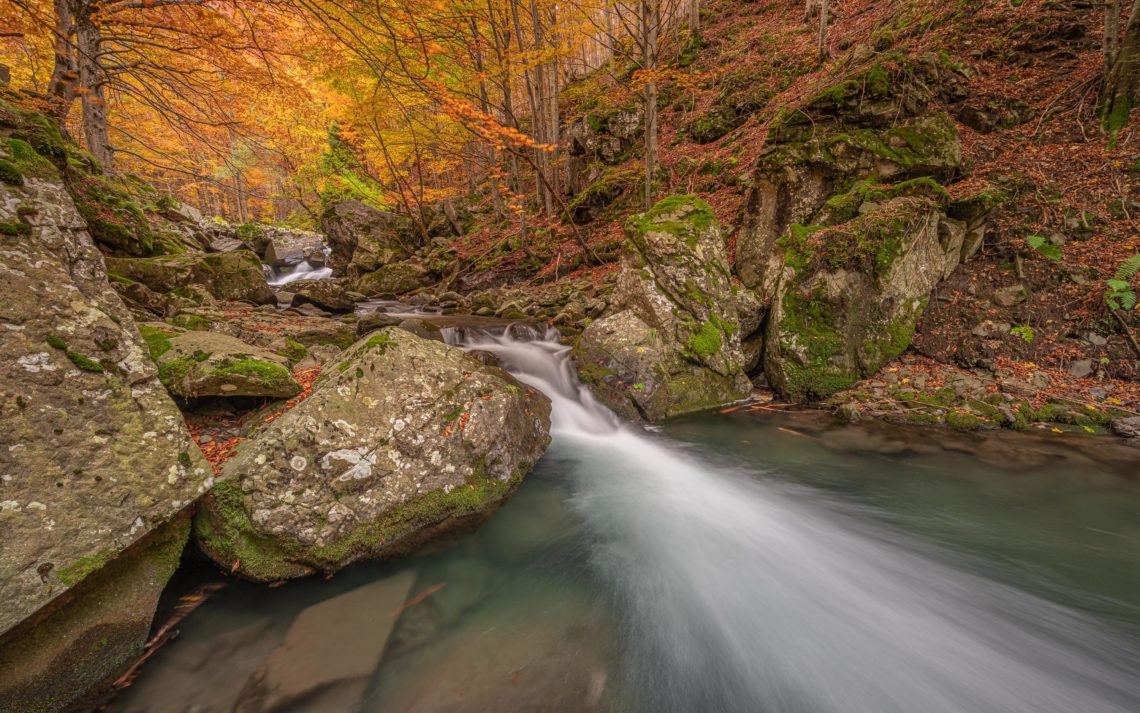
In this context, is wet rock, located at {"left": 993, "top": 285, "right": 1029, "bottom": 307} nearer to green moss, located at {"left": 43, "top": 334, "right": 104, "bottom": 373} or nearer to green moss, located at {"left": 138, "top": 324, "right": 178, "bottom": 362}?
green moss, located at {"left": 43, "top": 334, "right": 104, "bottom": 373}

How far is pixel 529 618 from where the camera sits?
9.68 ft

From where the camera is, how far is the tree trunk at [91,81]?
17.8 ft

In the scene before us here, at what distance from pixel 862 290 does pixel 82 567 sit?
8008 millimetres

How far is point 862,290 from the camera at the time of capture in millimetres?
5758

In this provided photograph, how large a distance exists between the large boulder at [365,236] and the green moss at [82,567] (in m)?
15.8

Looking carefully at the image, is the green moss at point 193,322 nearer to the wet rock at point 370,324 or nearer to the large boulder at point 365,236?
the wet rock at point 370,324

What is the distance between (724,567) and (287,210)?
144 ft

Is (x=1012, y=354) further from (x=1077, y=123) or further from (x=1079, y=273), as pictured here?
(x=1077, y=123)

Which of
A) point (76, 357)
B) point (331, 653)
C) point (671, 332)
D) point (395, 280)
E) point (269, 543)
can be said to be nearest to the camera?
point (76, 357)

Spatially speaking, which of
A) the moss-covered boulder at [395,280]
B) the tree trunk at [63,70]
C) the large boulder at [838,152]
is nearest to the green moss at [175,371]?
the tree trunk at [63,70]

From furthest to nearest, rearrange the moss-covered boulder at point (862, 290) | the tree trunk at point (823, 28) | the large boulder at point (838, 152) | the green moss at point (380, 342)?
1. the tree trunk at point (823, 28)
2. the large boulder at point (838, 152)
3. the moss-covered boulder at point (862, 290)
4. the green moss at point (380, 342)

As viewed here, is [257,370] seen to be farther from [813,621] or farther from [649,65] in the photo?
[649,65]

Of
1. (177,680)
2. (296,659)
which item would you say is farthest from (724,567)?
(177,680)

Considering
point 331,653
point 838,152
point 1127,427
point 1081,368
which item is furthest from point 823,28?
point 331,653
